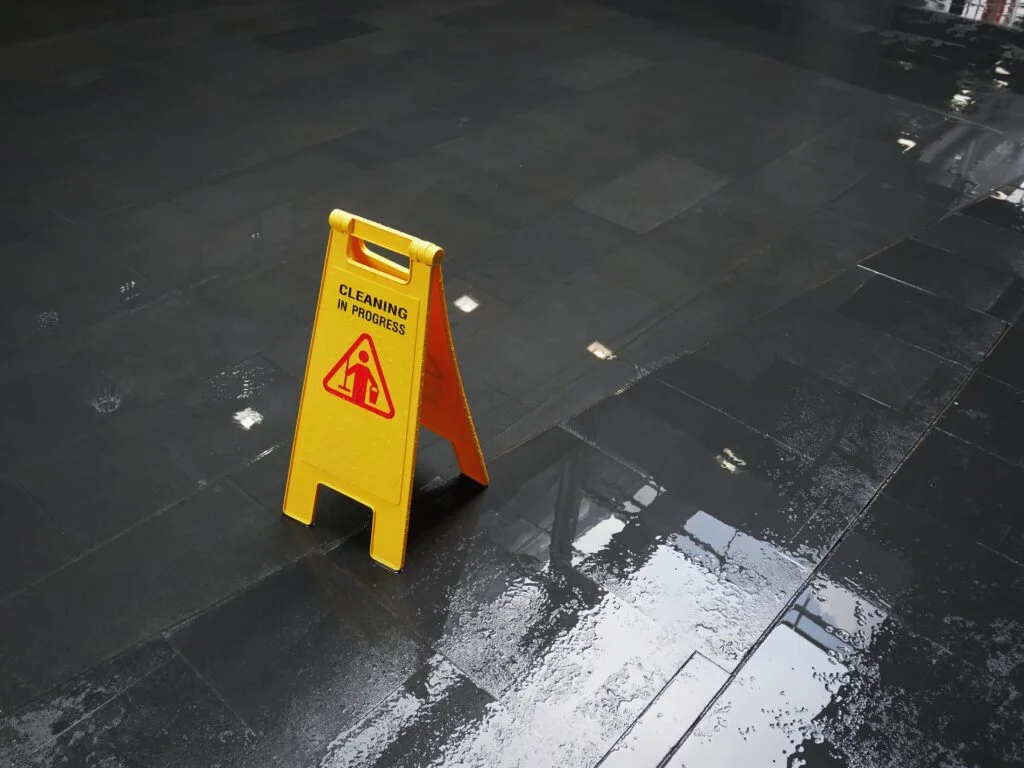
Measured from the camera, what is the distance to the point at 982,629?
11.8ft

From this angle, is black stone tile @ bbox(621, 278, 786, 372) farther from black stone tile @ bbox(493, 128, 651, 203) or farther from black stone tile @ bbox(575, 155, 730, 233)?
black stone tile @ bbox(493, 128, 651, 203)

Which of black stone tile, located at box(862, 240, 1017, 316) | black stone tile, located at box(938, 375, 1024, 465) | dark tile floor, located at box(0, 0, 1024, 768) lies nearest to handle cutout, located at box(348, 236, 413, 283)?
dark tile floor, located at box(0, 0, 1024, 768)

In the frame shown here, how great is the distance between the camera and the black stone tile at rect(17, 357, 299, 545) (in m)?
3.89

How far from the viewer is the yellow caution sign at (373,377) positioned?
341 cm

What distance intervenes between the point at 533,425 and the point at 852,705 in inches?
74.8

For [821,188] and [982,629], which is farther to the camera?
[821,188]

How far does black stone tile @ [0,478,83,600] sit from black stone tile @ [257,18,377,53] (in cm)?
625

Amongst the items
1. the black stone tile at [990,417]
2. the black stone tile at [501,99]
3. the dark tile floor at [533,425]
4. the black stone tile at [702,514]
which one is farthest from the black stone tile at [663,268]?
the black stone tile at [501,99]

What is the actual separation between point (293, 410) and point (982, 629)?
3183mm

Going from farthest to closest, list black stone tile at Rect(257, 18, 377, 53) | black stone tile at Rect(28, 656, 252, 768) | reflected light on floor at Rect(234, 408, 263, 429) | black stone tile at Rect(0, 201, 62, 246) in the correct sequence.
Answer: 1. black stone tile at Rect(257, 18, 377, 53)
2. black stone tile at Rect(0, 201, 62, 246)
3. reflected light on floor at Rect(234, 408, 263, 429)
4. black stone tile at Rect(28, 656, 252, 768)

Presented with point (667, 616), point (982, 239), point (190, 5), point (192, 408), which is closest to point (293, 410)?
point (192, 408)

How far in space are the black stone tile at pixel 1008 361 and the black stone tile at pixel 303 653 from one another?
3.63 m

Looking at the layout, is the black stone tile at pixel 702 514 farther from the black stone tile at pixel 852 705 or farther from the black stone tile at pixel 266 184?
the black stone tile at pixel 266 184

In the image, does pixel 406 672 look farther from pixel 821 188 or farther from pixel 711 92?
pixel 711 92
